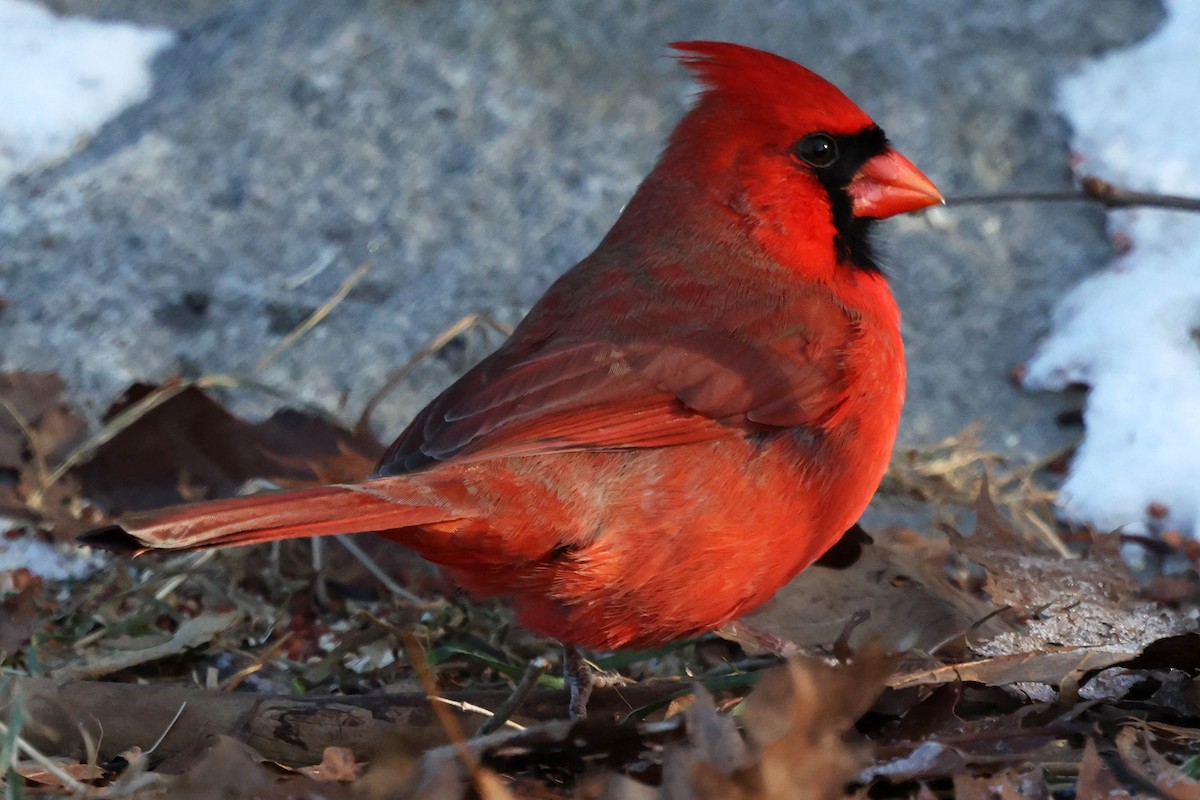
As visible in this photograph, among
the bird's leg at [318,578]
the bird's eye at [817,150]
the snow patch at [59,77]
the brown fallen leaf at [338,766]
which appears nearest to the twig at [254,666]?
the bird's leg at [318,578]

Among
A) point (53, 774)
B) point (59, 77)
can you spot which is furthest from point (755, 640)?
point (59, 77)

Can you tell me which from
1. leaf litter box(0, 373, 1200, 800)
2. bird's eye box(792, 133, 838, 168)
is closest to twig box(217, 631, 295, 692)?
leaf litter box(0, 373, 1200, 800)

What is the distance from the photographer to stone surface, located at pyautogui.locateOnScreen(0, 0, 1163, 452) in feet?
13.1

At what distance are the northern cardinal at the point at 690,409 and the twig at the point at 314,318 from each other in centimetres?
124

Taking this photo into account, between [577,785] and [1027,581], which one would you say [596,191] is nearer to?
[1027,581]

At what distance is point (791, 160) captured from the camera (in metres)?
2.91

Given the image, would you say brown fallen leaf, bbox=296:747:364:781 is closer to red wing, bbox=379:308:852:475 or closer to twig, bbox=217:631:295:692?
red wing, bbox=379:308:852:475

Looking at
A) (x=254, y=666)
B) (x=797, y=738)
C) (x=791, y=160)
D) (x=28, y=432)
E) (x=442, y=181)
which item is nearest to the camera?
(x=797, y=738)

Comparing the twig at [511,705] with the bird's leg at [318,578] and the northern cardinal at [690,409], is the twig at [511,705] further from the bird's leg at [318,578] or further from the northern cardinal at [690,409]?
the bird's leg at [318,578]

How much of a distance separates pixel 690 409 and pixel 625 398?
0.36ft

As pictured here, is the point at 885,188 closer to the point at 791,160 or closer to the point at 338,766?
the point at 791,160

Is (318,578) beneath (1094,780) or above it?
beneath

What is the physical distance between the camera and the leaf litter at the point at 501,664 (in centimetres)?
183

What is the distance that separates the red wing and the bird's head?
31 cm
